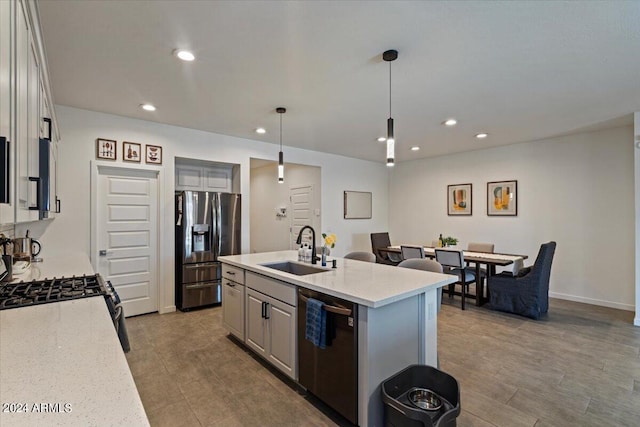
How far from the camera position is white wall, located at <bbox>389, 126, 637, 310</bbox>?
4406mm

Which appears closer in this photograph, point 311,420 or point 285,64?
point 311,420

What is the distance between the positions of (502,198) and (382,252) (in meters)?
2.38

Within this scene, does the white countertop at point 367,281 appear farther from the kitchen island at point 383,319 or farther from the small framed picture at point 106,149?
the small framed picture at point 106,149

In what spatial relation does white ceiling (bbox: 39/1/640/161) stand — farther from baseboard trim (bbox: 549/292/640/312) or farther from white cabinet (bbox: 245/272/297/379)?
baseboard trim (bbox: 549/292/640/312)

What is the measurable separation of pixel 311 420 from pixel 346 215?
4715 millimetres

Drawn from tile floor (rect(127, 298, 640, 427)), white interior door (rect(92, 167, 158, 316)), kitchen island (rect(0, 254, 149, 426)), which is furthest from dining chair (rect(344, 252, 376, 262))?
white interior door (rect(92, 167, 158, 316))

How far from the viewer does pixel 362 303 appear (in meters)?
1.78

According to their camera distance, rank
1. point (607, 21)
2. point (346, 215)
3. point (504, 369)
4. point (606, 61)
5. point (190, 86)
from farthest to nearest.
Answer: point (346, 215) → point (190, 86) → point (504, 369) → point (606, 61) → point (607, 21)

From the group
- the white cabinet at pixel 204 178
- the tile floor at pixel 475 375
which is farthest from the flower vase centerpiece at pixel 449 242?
the white cabinet at pixel 204 178

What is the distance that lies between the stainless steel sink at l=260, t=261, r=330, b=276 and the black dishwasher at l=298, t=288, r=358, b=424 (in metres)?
0.60

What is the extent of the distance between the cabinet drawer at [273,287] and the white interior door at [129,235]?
2.08 m

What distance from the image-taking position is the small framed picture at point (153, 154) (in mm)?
4090

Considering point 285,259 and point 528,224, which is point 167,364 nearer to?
point 285,259

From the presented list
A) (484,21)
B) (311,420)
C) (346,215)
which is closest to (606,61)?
(484,21)
